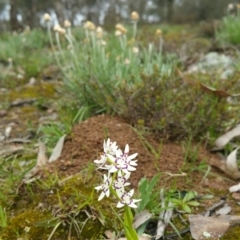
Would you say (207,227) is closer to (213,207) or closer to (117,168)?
(213,207)

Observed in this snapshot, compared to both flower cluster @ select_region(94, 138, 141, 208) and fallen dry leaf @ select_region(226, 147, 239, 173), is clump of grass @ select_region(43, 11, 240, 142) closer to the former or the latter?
fallen dry leaf @ select_region(226, 147, 239, 173)

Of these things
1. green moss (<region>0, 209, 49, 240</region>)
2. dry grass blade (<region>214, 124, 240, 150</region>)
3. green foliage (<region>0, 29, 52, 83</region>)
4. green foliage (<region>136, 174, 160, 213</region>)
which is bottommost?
green foliage (<region>0, 29, 52, 83</region>)

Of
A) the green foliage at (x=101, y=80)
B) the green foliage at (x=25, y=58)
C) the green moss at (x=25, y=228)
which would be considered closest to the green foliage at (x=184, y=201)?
the green moss at (x=25, y=228)

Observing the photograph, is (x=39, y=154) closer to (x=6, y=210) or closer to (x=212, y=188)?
(x=6, y=210)

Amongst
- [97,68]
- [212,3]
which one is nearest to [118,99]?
[97,68]

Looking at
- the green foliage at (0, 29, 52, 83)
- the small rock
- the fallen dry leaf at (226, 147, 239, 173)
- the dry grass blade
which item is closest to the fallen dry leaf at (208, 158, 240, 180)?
the fallen dry leaf at (226, 147, 239, 173)

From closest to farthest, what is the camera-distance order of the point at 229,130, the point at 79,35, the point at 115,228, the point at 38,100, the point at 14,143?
the point at 115,228, the point at 229,130, the point at 14,143, the point at 38,100, the point at 79,35

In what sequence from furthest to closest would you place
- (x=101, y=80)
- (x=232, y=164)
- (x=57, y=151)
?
(x=101, y=80) → (x=57, y=151) → (x=232, y=164)

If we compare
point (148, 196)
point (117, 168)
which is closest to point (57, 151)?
point (148, 196)
